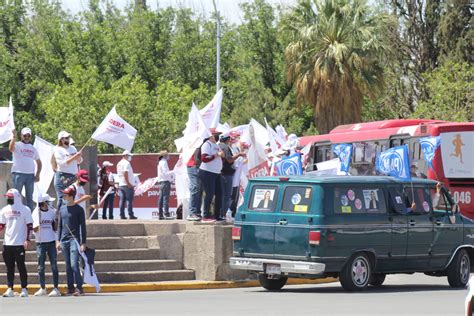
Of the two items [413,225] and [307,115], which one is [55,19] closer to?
→ [307,115]

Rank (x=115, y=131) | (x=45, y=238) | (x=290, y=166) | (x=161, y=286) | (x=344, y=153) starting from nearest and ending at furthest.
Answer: (x=45, y=238) → (x=161, y=286) → (x=115, y=131) → (x=290, y=166) → (x=344, y=153)

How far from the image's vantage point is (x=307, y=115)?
59.2 m

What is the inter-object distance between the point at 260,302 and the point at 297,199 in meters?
2.44

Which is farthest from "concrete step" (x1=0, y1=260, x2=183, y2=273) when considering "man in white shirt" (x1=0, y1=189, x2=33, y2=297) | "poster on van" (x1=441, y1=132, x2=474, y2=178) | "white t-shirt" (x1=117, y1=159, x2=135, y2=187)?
"poster on van" (x1=441, y1=132, x2=474, y2=178)

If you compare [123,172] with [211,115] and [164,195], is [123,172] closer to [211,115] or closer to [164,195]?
[164,195]

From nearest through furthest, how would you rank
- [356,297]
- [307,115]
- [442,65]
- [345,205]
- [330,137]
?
[356,297], [345,205], [330,137], [307,115], [442,65]

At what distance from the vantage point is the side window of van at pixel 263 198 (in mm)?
19312

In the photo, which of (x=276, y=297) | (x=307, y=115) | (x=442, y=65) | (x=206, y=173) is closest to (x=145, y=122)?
(x=307, y=115)

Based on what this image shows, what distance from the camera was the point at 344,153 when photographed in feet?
97.0

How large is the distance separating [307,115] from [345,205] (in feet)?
132

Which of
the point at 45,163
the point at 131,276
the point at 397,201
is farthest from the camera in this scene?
the point at 45,163

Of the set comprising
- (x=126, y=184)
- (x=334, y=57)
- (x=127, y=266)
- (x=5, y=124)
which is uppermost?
(x=334, y=57)

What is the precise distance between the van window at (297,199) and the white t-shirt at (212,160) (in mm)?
2498

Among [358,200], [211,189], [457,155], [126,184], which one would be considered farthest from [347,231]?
[126,184]
